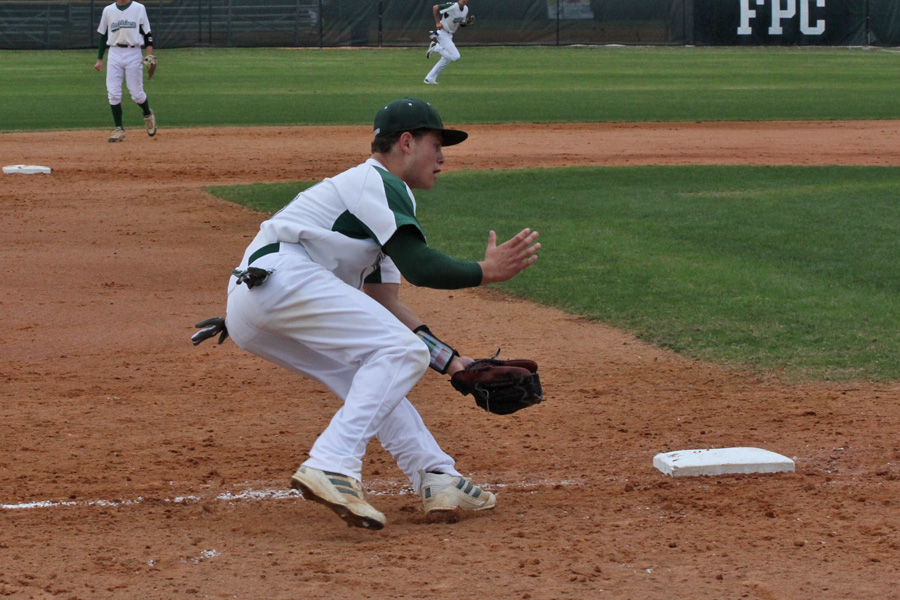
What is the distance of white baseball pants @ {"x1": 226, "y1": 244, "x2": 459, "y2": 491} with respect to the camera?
3701 millimetres

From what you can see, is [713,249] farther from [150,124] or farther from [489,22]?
[489,22]

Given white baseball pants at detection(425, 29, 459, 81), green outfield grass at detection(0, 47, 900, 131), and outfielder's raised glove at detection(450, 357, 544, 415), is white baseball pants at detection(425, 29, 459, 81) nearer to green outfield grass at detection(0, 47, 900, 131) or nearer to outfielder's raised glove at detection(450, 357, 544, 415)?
green outfield grass at detection(0, 47, 900, 131)

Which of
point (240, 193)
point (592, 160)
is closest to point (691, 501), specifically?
point (240, 193)

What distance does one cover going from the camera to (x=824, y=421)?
5.11m

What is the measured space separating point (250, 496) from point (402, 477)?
0.65 m

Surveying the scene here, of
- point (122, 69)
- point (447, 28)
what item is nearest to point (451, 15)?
point (447, 28)

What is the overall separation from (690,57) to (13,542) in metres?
32.9

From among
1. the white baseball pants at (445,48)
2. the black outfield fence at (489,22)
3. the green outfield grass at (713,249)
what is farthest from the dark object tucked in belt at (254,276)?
the black outfield fence at (489,22)

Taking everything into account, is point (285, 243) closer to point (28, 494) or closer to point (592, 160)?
point (28, 494)

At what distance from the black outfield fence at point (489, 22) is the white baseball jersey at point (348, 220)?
33.8 metres

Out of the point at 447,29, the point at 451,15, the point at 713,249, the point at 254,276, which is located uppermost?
the point at 451,15

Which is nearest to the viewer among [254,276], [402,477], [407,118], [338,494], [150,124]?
[338,494]

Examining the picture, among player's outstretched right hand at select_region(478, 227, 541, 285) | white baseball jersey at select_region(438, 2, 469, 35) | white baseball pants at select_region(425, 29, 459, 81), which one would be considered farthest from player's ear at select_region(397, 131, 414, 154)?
white baseball jersey at select_region(438, 2, 469, 35)

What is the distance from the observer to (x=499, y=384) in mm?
3979
